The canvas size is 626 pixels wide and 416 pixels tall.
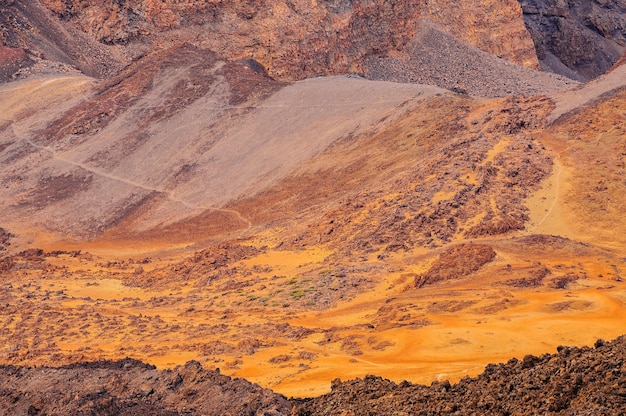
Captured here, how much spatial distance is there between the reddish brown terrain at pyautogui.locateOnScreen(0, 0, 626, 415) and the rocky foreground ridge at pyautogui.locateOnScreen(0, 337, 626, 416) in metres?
0.05

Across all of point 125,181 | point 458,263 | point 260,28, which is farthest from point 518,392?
point 260,28

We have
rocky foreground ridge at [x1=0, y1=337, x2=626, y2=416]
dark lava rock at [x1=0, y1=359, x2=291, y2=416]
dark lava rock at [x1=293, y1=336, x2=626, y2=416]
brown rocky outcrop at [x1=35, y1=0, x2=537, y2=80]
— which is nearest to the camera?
dark lava rock at [x1=293, y1=336, x2=626, y2=416]

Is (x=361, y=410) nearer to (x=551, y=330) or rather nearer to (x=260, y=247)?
(x=551, y=330)

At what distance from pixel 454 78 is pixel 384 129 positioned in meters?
27.1

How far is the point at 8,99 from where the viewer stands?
49.2 meters

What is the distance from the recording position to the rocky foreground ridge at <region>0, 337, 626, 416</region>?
9.65 m

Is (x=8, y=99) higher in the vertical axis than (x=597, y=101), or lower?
lower

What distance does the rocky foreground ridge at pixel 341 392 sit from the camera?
965 centimetres

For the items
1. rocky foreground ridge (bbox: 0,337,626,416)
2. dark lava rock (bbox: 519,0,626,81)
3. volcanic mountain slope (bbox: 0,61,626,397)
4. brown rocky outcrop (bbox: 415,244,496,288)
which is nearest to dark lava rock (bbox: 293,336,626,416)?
rocky foreground ridge (bbox: 0,337,626,416)

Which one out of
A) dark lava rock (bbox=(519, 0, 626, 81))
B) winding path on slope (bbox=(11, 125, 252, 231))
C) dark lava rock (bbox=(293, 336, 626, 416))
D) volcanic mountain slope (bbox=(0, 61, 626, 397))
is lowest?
dark lava rock (bbox=(519, 0, 626, 81))

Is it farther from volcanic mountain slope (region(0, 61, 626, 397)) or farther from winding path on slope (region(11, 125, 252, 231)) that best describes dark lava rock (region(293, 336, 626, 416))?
winding path on slope (region(11, 125, 252, 231))

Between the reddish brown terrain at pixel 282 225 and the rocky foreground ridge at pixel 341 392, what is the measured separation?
0.05 m

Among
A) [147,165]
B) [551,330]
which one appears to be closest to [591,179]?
[551,330]

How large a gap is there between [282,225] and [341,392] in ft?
61.5
